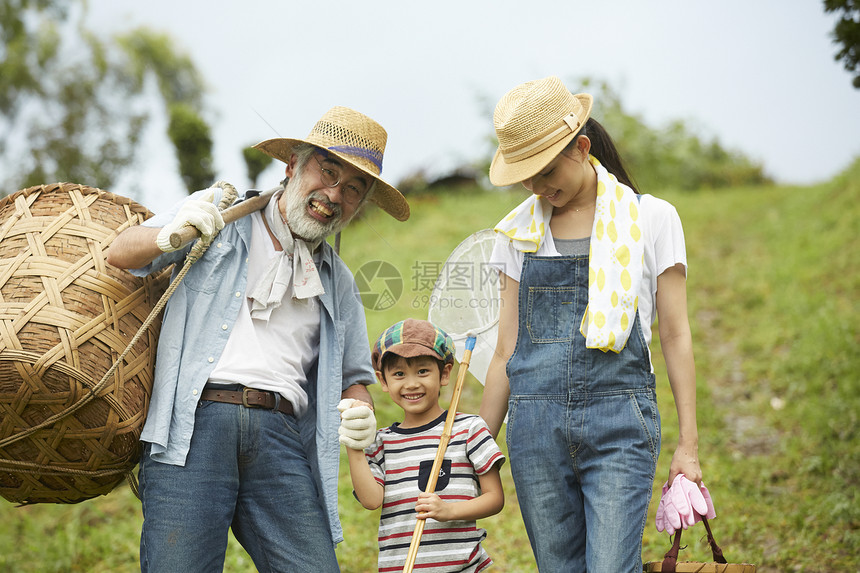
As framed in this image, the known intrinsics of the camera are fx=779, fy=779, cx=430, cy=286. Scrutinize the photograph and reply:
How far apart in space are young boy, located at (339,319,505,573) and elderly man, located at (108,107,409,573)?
0.59 ft

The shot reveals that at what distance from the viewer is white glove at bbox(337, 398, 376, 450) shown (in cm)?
267

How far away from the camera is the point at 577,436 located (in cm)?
254

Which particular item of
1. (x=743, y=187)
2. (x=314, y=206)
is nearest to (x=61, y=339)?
(x=314, y=206)

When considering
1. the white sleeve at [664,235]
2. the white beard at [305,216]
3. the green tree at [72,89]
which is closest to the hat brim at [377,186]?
the white beard at [305,216]

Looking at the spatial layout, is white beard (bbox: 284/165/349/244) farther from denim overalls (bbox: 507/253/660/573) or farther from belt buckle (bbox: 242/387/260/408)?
denim overalls (bbox: 507/253/660/573)

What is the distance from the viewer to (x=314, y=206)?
2996 millimetres

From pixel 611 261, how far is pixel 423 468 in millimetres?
984

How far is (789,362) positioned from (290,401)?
615 cm

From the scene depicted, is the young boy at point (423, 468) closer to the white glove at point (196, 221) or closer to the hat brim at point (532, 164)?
the hat brim at point (532, 164)

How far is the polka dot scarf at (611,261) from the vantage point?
251 centimetres

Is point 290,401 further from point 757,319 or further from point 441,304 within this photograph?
point 757,319

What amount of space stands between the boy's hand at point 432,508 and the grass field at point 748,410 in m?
1.47

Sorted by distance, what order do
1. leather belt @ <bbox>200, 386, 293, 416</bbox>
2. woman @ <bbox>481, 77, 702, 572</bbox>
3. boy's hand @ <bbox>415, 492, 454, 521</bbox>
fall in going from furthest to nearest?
1. leather belt @ <bbox>200, 386, 293, 416</bbox>
2. boy's hand @ <bbox>415, 492, 454, 521</bbox>
3. woman @ <bbox>481, 77, 702, 572</bbox>

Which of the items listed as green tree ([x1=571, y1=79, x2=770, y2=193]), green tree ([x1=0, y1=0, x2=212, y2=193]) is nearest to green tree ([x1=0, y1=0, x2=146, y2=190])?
green tree ([x1=0, y1=0, x2=212, y2=193])
